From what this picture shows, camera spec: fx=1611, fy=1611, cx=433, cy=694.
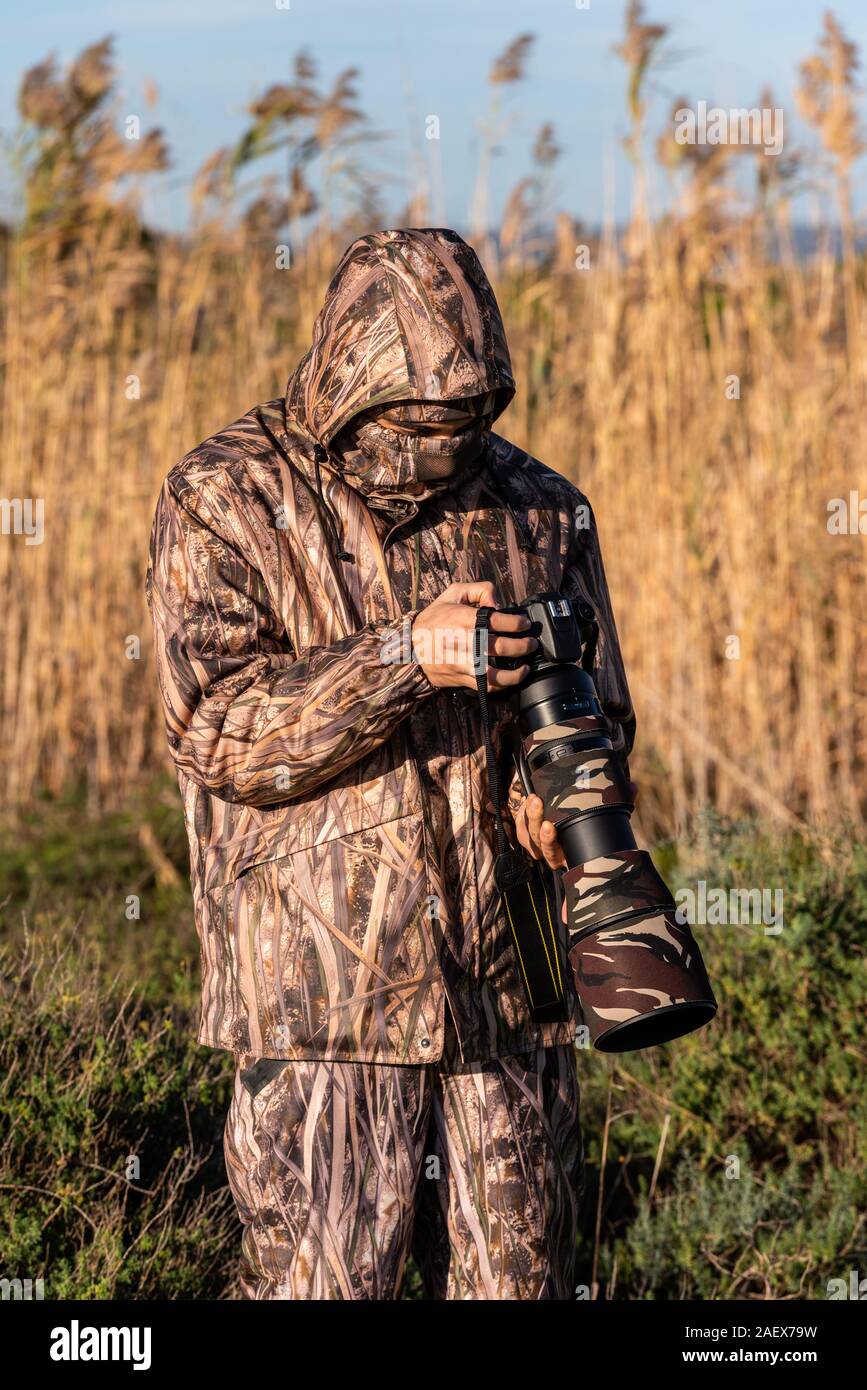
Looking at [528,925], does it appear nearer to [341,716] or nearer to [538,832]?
[538,832]

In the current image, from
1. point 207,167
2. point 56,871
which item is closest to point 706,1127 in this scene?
point 56,871

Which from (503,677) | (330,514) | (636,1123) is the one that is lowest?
(636,1123)

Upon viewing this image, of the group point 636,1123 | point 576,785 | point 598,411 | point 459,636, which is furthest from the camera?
point 598,411

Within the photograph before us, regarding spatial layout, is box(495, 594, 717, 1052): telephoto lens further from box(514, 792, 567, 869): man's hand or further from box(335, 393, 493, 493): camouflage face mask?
box(335, 393, 493, 493): camouflage face mask

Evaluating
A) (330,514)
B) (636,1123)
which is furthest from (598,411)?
(330,514)

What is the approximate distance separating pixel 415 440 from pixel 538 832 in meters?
0.54

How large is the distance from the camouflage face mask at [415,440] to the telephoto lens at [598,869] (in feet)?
0.75

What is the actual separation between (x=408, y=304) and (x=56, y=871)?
4606 millimetres

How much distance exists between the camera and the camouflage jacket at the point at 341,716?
81.1 inches

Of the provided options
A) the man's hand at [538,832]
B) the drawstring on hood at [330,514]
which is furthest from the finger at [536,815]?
the drawstring on hood at [330,514]

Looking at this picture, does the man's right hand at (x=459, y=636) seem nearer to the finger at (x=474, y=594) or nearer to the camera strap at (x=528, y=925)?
the finger at (x=474, y=594)

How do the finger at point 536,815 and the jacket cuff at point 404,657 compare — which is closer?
the jacket cuff at point 404,657

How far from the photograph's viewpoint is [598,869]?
207 cm
